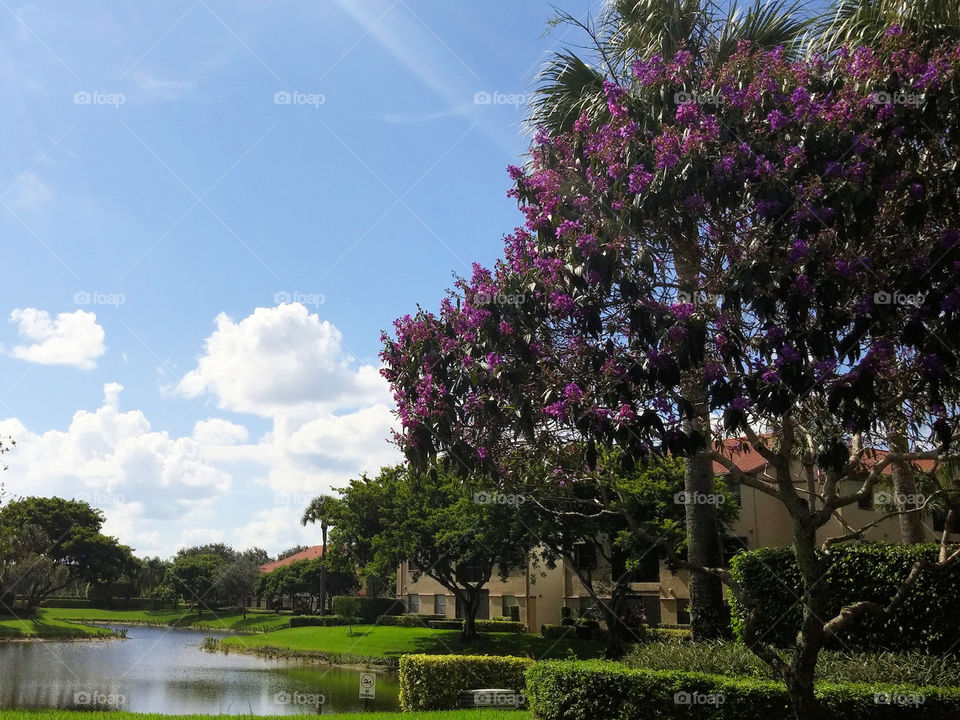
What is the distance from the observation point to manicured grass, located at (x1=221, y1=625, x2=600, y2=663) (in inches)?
1628

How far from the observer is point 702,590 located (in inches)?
668

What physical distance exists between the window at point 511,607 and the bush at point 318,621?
1291cm

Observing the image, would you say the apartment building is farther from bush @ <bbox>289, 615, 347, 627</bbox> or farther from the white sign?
the white sign

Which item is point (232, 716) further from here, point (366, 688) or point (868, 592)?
point (868, 592)

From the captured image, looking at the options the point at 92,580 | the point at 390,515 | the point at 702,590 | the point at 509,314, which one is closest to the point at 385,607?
the point at 390,515

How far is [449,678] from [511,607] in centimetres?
3701

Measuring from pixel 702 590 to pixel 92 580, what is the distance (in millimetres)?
87984

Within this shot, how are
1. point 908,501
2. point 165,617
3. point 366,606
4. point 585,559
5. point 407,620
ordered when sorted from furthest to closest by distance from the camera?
1. point 165,617
2. point 366,606
3. point 407,620
4. point 585,559
5. point 908,501

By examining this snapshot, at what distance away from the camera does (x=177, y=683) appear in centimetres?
3022

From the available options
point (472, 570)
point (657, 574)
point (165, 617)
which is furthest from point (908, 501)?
point (165, 617)

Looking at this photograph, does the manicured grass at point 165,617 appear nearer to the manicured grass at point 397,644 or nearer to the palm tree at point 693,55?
the manicured grass at point 397,644

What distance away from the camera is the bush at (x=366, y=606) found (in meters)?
62.6

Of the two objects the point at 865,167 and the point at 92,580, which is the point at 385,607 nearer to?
the point at 92,580

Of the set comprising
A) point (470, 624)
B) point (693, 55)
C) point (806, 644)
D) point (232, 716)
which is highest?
point (693, 55)
